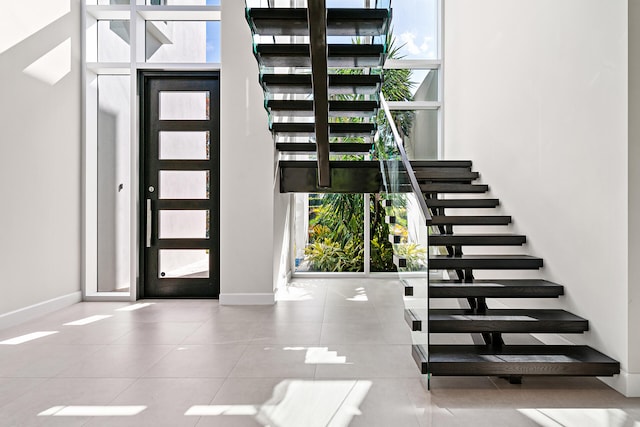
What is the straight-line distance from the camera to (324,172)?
5.19 metres

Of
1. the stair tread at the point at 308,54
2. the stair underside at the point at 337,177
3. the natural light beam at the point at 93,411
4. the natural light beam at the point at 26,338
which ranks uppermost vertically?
the stair tread at the point at 308,54

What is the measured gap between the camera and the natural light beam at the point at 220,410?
91.0 inches

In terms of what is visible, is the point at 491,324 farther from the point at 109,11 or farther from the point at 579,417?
the point at 109,11

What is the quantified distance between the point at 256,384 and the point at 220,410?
0.38 m

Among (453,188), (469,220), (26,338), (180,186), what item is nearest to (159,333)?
(26,338)

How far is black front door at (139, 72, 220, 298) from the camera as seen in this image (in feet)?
17.9

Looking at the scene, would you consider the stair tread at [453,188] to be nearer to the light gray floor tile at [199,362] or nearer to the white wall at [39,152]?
the light gray floor tile at [199,362]

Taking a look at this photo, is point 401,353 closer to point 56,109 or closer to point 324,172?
point 324,172

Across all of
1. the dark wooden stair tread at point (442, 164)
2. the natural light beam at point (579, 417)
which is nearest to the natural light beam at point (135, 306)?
the dark wooden stair tread at point (442, 164)

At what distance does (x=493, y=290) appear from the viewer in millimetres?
3236

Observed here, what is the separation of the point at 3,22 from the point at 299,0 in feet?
13.2

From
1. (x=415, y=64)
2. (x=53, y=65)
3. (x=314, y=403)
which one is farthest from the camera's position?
(x=415, y=64)

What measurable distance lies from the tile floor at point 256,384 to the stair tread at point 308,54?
8.68ft

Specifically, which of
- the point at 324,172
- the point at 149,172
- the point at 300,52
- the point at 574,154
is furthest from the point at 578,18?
the point at 149,172
